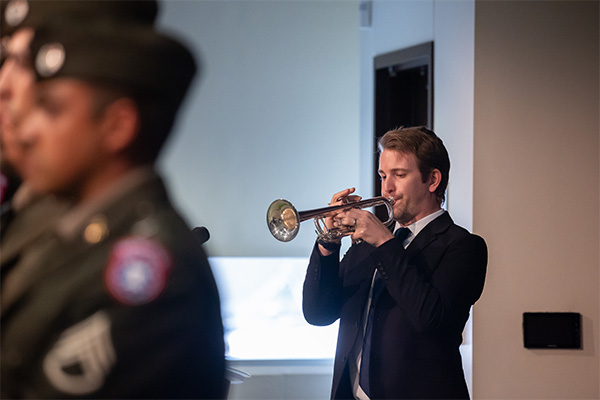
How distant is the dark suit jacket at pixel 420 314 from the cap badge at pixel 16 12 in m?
1.32

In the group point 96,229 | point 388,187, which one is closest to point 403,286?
point 388,187

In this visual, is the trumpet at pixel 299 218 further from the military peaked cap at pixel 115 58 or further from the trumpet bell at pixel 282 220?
the military peaked cap at pixel 115 58

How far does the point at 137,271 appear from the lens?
54 cm

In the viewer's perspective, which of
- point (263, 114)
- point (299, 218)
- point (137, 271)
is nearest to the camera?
point (137, 271)

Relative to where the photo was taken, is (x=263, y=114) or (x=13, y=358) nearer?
(x=13, y=358)

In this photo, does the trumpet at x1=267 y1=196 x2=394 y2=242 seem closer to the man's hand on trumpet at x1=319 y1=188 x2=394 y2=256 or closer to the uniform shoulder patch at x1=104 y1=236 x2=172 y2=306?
the man's hand on trumpet at x1=319 y1=188 x2=394 y2=256

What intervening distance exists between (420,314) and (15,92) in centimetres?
134

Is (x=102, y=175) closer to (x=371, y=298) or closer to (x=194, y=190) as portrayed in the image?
(x=371, y=298)

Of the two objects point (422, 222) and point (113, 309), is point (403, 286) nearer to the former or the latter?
point (422, 222)

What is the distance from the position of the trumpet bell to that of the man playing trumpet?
0.11 m

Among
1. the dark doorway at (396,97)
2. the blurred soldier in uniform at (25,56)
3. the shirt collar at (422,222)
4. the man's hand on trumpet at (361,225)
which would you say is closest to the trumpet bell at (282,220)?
the man's hand on trumpet at (361,225)

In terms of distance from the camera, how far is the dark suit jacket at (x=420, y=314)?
1.79 metres

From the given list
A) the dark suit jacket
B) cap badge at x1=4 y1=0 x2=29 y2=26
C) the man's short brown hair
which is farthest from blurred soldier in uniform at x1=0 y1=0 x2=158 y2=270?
the man's short brown hair

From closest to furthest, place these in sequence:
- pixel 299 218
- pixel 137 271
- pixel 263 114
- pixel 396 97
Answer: pixel 137 271 < pixel 299 218 < pixel 396 97 < pixel 263 114
